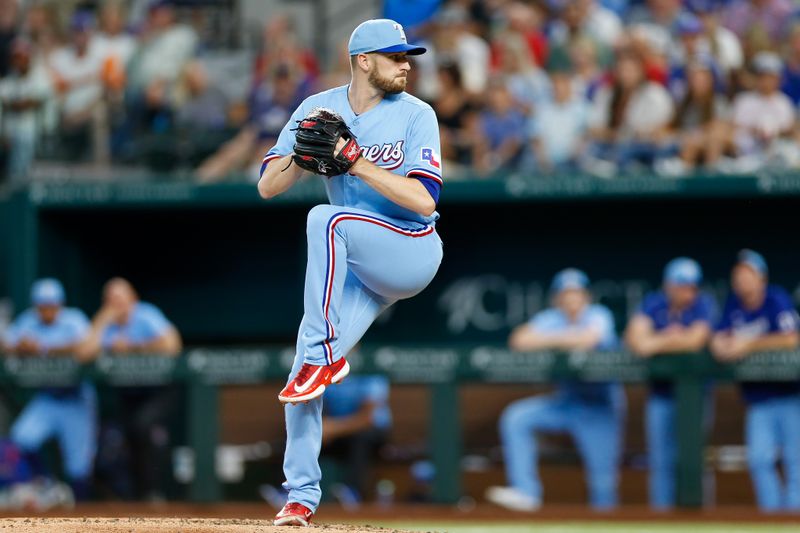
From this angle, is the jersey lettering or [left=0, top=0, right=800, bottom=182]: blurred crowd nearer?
the jersey lettering

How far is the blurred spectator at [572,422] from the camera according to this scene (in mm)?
9422

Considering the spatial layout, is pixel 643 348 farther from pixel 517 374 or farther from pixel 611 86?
pixel 611 86

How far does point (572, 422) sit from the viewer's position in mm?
9523

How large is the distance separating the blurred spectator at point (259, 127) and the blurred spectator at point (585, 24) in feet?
7.74

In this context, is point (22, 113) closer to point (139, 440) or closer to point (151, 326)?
point (151, 326)

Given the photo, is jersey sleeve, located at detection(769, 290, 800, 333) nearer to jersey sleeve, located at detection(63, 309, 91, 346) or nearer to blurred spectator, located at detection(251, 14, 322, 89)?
blurred spectator, located at detection(251, 14, 322, 89)

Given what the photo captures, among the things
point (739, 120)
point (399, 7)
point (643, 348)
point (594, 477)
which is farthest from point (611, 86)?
point (399, 7)

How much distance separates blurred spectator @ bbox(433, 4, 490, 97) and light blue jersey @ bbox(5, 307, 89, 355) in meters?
3.73

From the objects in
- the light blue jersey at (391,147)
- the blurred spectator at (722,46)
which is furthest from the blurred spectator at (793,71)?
the light blue jersey at (391,147)

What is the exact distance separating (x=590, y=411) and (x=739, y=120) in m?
2.84

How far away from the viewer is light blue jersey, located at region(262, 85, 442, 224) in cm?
500

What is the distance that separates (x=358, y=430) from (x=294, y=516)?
A: 465 cm

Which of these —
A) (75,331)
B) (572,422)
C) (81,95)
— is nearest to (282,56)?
(81,95)

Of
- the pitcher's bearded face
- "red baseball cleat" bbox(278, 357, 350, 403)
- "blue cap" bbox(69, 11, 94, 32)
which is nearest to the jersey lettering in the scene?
the pitcher's bearded face
